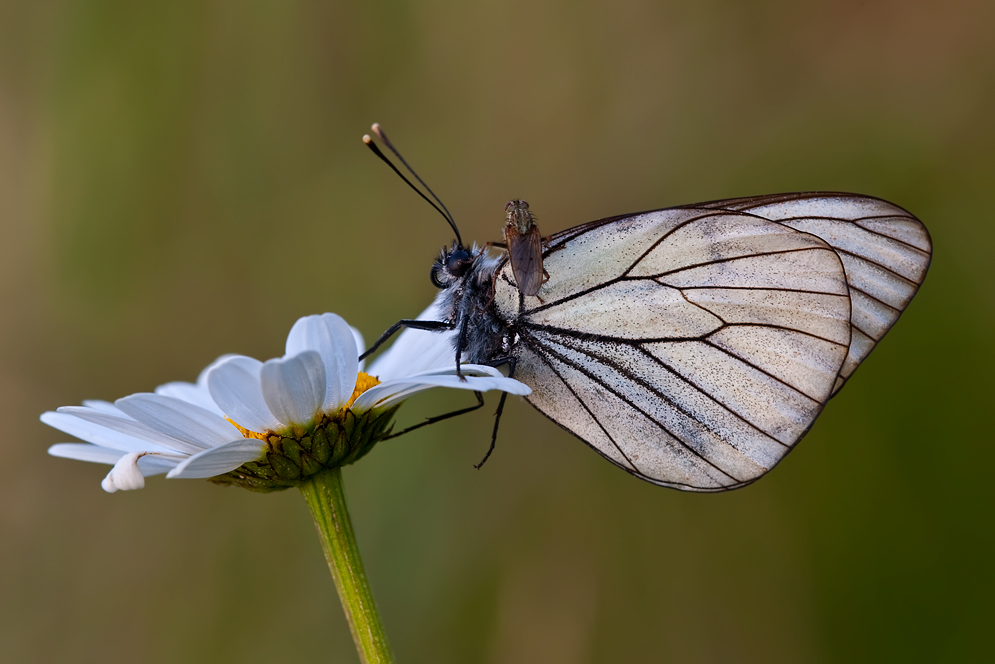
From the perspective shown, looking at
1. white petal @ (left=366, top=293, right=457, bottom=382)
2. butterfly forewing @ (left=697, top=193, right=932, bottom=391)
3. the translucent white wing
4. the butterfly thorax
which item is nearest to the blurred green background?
white petal @ (left=366, top=293, right=457, bottom=382)

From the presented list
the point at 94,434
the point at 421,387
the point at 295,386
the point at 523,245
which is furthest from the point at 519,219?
the point at 94,434

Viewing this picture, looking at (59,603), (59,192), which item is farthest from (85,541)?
(59,192)

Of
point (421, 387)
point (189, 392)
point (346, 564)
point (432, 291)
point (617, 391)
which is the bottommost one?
point (346, 564)

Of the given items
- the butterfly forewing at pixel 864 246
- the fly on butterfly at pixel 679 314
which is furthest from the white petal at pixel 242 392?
the butterfly forewing at pixel 864 246

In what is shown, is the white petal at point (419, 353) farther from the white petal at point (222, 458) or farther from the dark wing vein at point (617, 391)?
the white petal at point (222, 458)

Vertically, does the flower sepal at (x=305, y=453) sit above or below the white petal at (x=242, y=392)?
below

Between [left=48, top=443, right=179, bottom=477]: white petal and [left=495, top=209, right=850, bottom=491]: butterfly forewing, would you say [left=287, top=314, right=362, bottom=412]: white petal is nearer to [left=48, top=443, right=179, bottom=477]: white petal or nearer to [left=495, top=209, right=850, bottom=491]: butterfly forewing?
[left=48, top=443, right=179, bottom=477]: white petal

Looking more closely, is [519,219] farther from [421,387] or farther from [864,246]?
[864,246]
